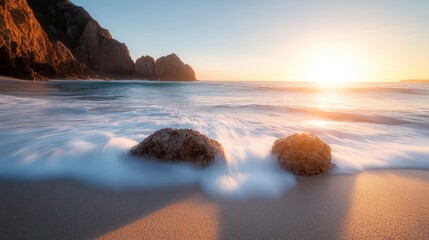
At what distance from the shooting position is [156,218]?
1827 millimetres

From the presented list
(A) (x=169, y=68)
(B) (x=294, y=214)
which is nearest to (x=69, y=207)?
(B) (x=294, y=214)

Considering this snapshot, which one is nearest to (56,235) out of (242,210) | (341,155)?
(242,210)

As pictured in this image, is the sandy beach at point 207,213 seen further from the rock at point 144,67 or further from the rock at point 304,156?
the rock at point 144,67

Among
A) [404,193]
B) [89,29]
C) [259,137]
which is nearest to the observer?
[404,193]

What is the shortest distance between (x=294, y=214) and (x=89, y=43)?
9288 centimetres

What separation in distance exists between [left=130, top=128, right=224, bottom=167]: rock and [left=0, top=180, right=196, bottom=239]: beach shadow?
505 millimetres

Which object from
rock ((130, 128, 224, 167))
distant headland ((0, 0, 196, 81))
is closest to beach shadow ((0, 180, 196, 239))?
rock ((130, 128, 224, 167))

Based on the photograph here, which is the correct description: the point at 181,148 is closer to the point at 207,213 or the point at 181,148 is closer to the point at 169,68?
the point at 207,213

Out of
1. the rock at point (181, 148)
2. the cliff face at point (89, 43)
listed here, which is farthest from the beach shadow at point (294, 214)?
the cliff face at point (89, 43)

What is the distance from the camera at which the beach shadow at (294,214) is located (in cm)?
170

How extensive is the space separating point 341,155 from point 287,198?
178 cm

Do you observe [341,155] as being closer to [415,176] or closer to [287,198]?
[415,176]

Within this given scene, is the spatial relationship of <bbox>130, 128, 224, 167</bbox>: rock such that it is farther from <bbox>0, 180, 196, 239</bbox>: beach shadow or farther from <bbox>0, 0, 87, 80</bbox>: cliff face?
<bbox>0, 0, 87, 80</bbox>: cliff face

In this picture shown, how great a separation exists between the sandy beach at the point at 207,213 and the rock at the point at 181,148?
52 cm
